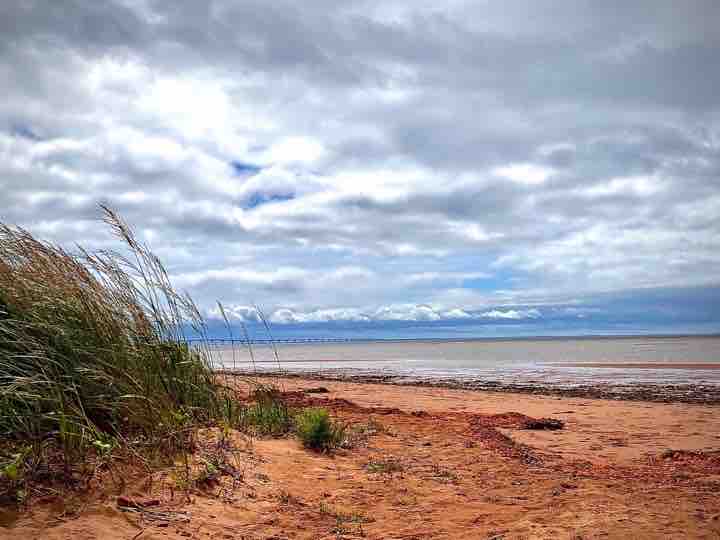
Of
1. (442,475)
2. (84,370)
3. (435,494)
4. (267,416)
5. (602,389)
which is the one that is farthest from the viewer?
(602,389)

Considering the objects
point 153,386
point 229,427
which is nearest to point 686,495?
point 229,427

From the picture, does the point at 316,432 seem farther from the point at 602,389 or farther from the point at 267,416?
the point at 602,389

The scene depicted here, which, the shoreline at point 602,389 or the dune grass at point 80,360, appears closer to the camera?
the dune grass at point 80,360

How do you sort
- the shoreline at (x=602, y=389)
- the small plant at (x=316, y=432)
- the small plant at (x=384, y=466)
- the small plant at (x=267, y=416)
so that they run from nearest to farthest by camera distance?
1. the small plant at (x=384, y=466)
2. the small plant at (x=316, y=432)
3. the small plant at (x=267, y=416)
4. the shoreline at (x=602, y=389)

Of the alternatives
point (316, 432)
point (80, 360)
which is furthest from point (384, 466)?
point (80, 360)

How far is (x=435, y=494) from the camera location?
6.05m

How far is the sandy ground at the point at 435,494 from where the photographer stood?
177 inches

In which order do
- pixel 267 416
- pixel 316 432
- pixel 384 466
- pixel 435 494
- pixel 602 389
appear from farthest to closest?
pixel 602 389, pixel 267 416, pixel 316 432, pixel 384 466, pixel 435 494

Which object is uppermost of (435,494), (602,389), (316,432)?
(316,432)

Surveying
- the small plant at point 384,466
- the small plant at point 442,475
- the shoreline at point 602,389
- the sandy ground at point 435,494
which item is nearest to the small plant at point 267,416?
the sandy ground at point 435,494

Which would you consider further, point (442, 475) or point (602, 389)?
point (602, 389)

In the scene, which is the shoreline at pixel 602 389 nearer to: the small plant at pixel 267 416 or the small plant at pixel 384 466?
the small plant at pixel 267 416

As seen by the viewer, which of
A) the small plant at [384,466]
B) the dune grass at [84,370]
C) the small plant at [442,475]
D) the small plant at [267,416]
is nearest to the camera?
the dune grass at [84,370]

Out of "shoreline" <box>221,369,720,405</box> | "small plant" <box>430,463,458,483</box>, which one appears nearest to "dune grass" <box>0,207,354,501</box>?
"small plant" <box>430,463,458,483</box>
